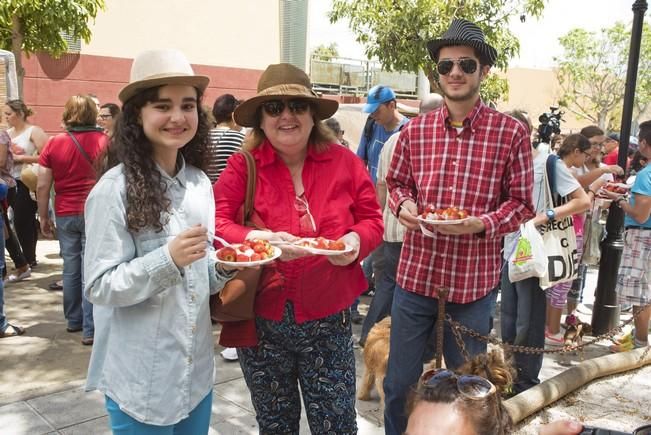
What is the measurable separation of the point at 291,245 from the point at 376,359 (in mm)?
2016

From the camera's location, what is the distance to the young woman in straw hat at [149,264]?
1951mm

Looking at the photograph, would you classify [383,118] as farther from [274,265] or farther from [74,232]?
[274,265]

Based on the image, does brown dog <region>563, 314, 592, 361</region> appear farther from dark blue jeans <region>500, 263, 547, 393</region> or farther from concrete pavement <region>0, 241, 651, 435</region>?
dark blue jeans <region>500, 263, 547, 393</region>

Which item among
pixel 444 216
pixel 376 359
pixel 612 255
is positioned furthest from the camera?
pixel 612 255

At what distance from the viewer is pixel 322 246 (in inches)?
93.0

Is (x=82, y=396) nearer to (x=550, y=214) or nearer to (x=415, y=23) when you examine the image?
(x=550, y=214)

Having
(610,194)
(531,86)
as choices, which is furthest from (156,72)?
(531,86)

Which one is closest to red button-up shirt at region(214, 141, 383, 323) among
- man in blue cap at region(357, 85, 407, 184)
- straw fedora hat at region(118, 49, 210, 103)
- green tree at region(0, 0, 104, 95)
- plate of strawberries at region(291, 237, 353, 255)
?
plate of strawberries at region(291, 237, 353, 255)

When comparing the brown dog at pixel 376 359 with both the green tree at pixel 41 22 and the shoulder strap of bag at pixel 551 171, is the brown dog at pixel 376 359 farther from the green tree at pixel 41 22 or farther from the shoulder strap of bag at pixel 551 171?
the green tree at pixel 41 22

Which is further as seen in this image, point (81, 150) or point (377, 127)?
point (377, 127)

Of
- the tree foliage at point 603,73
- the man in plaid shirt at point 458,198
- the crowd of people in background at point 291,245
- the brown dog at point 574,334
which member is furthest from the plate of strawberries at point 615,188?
the tree foliage at point 603,73

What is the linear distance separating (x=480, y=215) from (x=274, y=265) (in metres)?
1.10

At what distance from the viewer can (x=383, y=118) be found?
5777 mm

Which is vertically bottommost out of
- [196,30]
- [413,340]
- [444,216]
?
[413,340]
